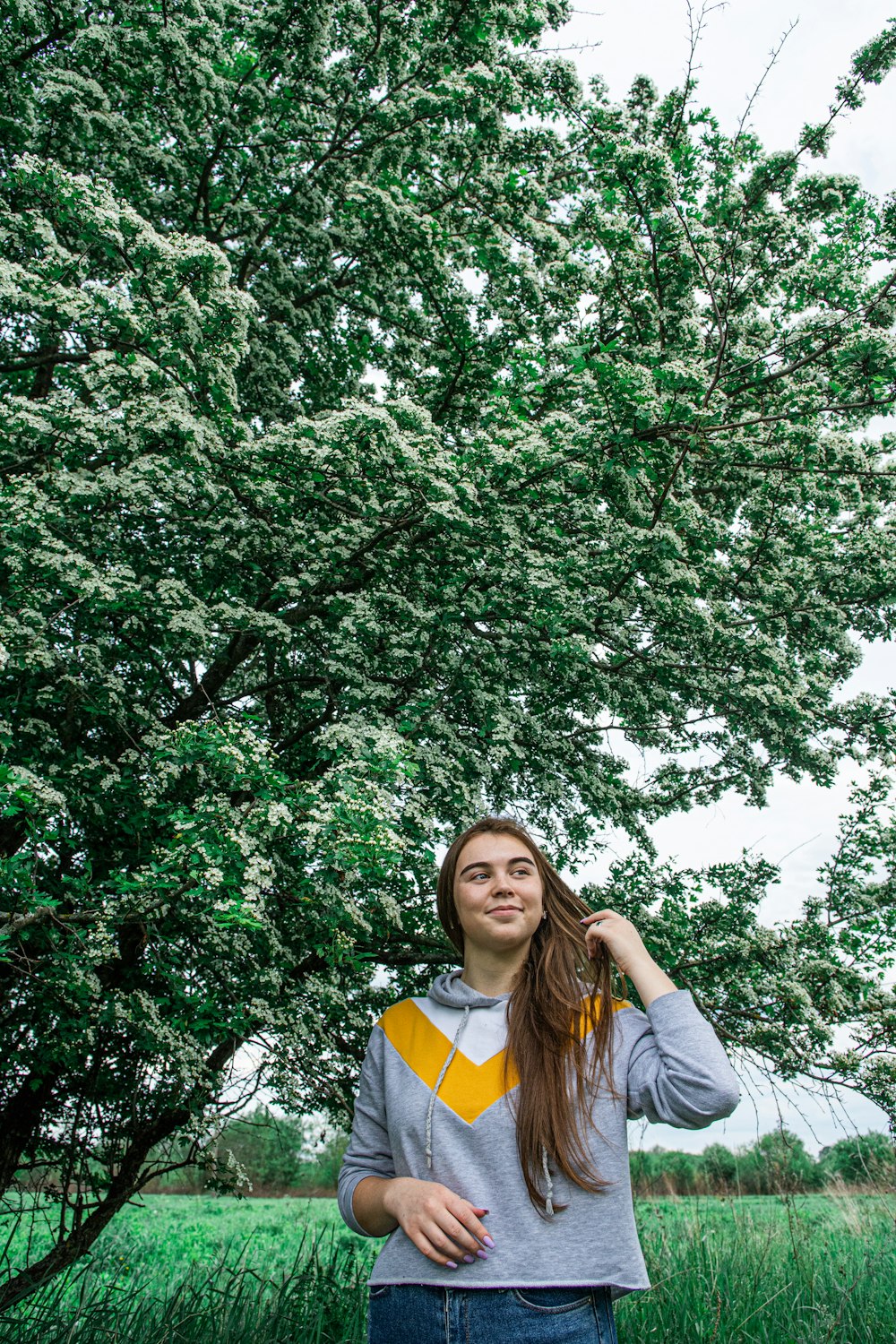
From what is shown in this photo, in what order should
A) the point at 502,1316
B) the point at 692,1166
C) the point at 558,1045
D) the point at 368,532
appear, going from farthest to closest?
the point at 692,1166
the point at 368,532
the point at 558,1045
the point at 502,1316

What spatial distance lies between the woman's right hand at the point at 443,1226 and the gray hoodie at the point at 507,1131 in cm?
5

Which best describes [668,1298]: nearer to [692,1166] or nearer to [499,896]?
[499,896]

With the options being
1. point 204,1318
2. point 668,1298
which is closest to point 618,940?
point 204,1318

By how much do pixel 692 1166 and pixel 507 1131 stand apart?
16.3 m

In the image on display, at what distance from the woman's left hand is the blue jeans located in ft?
1.97

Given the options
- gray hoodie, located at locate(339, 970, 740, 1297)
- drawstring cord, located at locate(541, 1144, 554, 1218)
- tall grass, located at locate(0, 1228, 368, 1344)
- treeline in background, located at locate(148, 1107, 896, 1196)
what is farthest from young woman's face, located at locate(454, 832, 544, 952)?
treeline in background, located at locate(148, 1107, 896, 1196)

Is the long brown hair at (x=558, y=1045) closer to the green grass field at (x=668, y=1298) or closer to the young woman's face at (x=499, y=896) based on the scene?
the young woman's face at (x=499, y=896)

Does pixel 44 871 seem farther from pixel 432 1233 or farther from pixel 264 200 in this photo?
pixel 264 200

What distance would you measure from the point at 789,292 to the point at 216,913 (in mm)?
5350

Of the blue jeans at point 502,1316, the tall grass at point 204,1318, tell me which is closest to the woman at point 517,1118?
the blue jeans at point 502,1316

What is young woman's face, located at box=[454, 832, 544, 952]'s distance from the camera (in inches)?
85.4

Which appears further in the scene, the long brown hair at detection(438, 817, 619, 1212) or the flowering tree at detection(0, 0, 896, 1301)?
the flowering tree at detection(0, 0, 896, 1301)

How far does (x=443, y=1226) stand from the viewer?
68.1 inches

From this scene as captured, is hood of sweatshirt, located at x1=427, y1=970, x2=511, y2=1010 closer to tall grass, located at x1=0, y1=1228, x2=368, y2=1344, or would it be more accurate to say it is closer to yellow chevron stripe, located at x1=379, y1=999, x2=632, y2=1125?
yellow chevron stripe, located at x1=379, y1=999, x2=632, y2=1125
